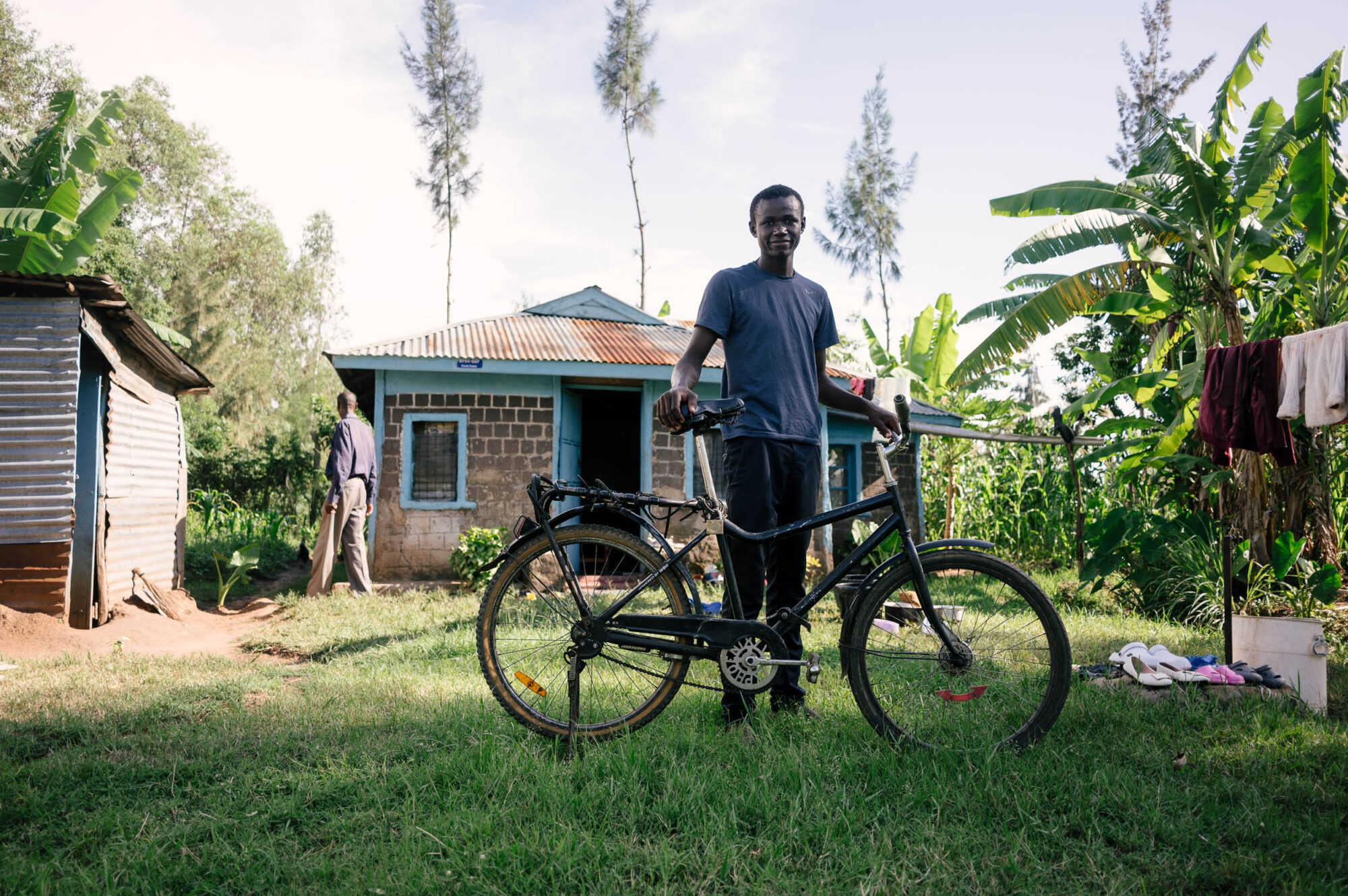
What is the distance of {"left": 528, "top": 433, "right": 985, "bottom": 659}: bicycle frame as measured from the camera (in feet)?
9.33

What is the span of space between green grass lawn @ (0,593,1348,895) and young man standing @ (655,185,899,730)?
579mm

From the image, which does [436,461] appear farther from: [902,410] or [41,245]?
[902,410]

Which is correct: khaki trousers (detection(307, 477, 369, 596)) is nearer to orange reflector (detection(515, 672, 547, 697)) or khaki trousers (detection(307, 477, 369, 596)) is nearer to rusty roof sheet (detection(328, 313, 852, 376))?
rusty roof sheet (detection(328, 313, 852, 376))

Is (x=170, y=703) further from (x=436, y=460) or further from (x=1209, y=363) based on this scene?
(x=1209, y=363)

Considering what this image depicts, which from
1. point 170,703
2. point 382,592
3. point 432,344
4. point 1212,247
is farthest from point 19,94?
point 1212,247

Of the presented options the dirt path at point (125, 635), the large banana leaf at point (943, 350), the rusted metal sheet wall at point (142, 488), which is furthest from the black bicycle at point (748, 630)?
the large banana leaf at point (943, 350)

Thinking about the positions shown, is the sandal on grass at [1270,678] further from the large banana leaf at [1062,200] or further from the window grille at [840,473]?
the window grille at [840,473]

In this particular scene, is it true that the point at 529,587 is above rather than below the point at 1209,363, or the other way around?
below

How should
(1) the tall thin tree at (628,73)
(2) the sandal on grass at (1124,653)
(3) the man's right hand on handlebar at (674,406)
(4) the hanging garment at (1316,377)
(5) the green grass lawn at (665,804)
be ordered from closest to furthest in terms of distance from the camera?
1. (5) the green grass lawn at (665,804)
2. (3) the man's right hand on handlebar at (674,406)
3. (2) the sandal on grass at (1124,653)
4. (4) the hanging garment at (1316,377)
5. (1) the tall thin tree at (628,73)

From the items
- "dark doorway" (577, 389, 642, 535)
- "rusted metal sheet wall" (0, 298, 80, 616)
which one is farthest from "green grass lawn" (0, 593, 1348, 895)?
"dark doorway" (577, 389, 642, 535)

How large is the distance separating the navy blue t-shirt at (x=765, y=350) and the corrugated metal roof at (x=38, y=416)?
575 centimetres

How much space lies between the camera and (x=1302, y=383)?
443cm

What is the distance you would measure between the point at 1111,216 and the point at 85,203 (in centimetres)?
1038

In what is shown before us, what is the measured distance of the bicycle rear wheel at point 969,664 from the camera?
2857 mm
